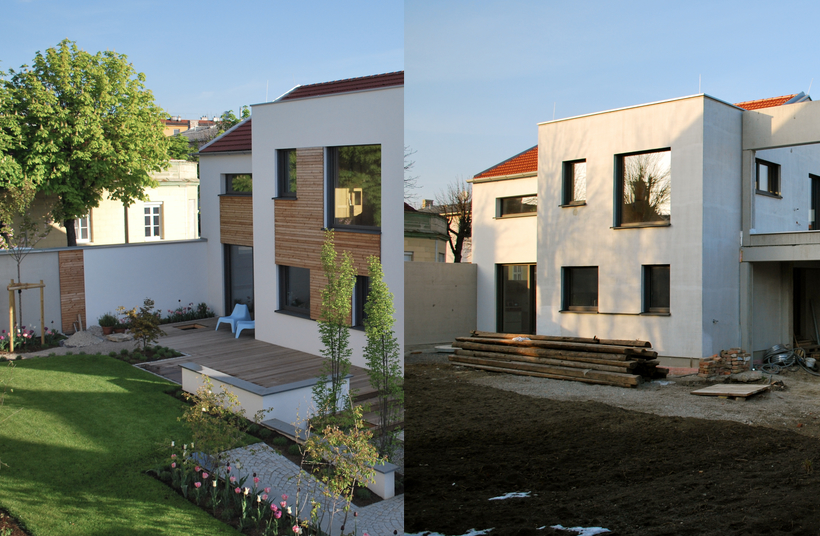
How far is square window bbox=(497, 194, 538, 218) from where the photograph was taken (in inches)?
424

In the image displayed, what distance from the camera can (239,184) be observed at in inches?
335

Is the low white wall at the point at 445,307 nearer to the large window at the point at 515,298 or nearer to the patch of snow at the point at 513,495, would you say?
the large window at the point at 515,298

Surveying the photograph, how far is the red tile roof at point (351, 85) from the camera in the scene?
5469 millimetres

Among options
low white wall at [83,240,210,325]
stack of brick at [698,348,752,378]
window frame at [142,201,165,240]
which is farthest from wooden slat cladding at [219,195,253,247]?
stack of brick at [698,348,752,378]

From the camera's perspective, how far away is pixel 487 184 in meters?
11.5

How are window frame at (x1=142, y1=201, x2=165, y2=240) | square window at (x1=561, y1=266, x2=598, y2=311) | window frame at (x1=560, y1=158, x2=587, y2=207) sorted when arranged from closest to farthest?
window frame at (x1=142, y1=201, x2=165, y2=240)
square window at (x1=561, y1=266, x2=598, y2=311)
window frame at (x1=560, y1=158, x2=587, y2=207)

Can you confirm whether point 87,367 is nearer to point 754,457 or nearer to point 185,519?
point 185,519

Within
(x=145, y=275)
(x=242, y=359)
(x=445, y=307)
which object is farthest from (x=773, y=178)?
(x=145, y=275)

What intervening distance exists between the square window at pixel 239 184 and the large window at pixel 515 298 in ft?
16.4

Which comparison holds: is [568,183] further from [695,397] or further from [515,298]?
[695,397]

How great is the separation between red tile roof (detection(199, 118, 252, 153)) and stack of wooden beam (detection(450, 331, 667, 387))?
4.46 metres

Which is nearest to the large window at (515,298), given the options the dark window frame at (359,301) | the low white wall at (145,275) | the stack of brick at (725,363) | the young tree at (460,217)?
the young tree at (460,217)

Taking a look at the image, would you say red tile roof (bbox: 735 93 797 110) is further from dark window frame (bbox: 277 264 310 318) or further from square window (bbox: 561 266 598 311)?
dark window frame (bbox: 277 264 310 318)

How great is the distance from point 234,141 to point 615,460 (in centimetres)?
706
